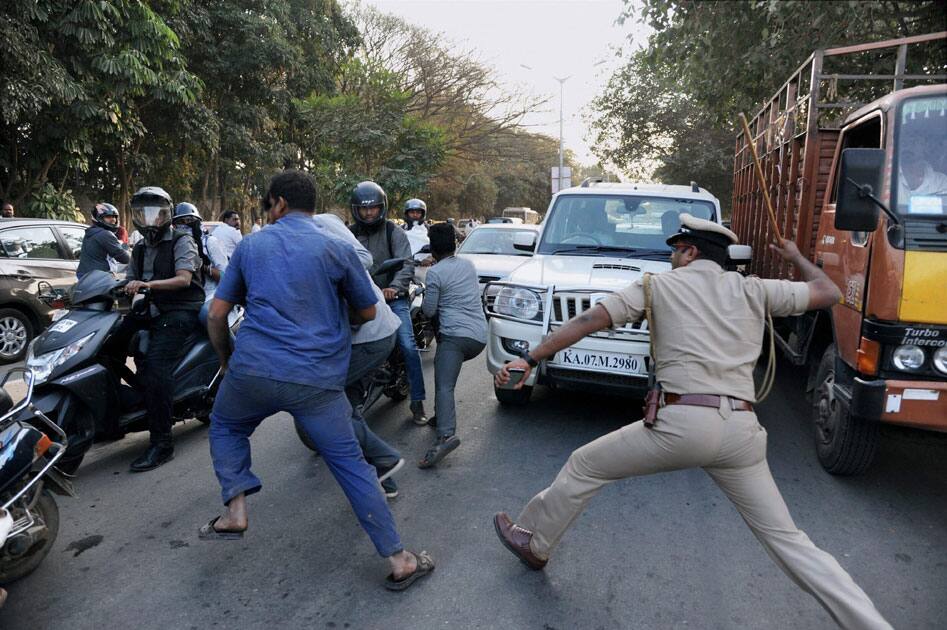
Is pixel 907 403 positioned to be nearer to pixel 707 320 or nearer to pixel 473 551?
pixel 707 320

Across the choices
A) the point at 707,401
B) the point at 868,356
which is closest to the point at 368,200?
the point at 707,401

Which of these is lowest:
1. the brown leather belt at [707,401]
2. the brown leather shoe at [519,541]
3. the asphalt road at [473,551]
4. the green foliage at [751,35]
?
the asphalt road at [473,551]

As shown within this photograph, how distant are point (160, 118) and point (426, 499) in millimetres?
14671

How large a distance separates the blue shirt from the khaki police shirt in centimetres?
111

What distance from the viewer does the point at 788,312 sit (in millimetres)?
2572

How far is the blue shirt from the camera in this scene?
8.88 feet

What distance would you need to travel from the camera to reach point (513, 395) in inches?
212

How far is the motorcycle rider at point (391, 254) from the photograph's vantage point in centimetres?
504

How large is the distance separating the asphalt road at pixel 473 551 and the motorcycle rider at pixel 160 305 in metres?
0.31

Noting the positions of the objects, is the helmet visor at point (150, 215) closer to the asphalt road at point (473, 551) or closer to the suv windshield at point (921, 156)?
the asphalt road at point (473, 551)

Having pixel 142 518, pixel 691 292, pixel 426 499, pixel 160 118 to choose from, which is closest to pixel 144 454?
pixel 142 518

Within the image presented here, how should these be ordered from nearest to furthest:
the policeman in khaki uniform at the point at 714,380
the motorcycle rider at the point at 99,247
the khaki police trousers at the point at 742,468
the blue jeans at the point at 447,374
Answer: the khaki police trousers at the point at 742,468
the policeman in khaki uniform at the point at 714,380
the blue jeans at the point at 447,374
the motorcycle rider at the point at 99,247

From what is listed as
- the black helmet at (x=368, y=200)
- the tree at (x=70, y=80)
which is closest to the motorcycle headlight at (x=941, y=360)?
the black helmet at (x=368, y=200)

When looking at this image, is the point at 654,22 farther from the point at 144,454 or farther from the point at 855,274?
the point at 144,454
